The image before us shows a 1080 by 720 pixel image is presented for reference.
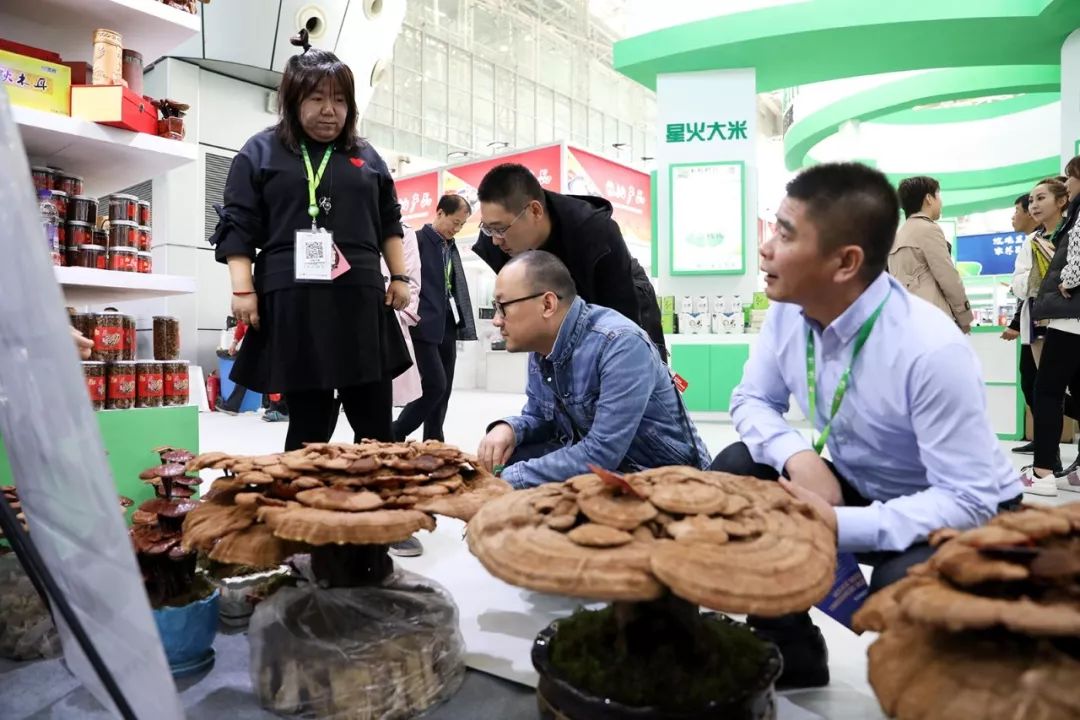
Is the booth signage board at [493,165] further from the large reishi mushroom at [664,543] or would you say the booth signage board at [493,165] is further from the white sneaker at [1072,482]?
the large reishi mushroom at [664,543]

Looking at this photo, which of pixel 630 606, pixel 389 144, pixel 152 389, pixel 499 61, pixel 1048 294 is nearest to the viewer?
pixel 630 606

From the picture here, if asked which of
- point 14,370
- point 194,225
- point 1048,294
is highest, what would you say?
point 194,225

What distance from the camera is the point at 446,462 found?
1.34m

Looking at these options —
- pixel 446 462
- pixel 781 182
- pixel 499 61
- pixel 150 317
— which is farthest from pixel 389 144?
pixel 446 462

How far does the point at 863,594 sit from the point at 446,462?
0.76 metres

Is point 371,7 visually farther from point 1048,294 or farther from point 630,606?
→ point 630,606

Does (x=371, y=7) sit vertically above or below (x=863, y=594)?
above

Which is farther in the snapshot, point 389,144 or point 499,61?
point 499,61

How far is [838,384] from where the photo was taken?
48.9 inches

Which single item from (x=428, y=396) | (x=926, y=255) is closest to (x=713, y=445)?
(x=926, y=255)

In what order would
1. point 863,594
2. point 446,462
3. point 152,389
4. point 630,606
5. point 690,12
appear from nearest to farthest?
point 630,606
point 863,594
point 446,462
point 152,389
point 690,12

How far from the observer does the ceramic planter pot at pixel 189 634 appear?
53.2 inches

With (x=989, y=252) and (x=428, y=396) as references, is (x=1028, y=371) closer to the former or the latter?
(x=428, y=396)

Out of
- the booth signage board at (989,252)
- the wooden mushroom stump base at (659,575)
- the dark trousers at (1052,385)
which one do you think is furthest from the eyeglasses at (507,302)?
the booth signage board at (989,252)
